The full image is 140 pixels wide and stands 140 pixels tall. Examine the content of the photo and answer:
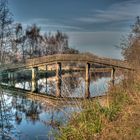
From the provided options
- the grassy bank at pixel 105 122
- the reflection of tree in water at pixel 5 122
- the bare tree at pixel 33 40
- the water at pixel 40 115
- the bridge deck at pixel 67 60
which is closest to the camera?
the grassy bank at pixel 105 122

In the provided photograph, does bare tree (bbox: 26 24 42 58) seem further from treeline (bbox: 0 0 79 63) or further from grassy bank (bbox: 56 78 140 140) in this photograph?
grassy bank (bbox: 56 78 140 140)

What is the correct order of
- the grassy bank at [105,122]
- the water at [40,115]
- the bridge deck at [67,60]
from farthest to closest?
1. the bridge deck at [67,60]
2. the water at [40,115]
3. the grassy bank at [105,122]

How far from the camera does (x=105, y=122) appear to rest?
927 centimetres

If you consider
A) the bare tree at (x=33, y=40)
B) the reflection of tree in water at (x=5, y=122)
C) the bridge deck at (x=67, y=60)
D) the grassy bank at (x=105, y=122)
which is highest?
the bare tree at (x=33, y=40)

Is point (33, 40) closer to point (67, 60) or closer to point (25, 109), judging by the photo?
point (67, 60)

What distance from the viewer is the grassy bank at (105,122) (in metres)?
8.27

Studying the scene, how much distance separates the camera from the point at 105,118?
9.70 meters

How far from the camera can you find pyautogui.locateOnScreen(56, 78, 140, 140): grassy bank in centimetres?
827

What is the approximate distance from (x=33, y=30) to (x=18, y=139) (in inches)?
2096

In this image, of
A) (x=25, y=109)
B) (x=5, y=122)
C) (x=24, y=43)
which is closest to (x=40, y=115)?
(x=5, y=122)

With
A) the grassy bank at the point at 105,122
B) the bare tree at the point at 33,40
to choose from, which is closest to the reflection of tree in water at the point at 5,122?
the grassy bank at the point at 105,122

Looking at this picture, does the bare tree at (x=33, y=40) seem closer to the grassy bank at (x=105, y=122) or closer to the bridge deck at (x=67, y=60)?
the bridge deck at (x=67, y=60)

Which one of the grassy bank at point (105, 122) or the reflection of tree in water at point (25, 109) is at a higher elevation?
the grassy bank at point (105, 122)

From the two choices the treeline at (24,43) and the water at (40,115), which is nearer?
the water at (40,115)
